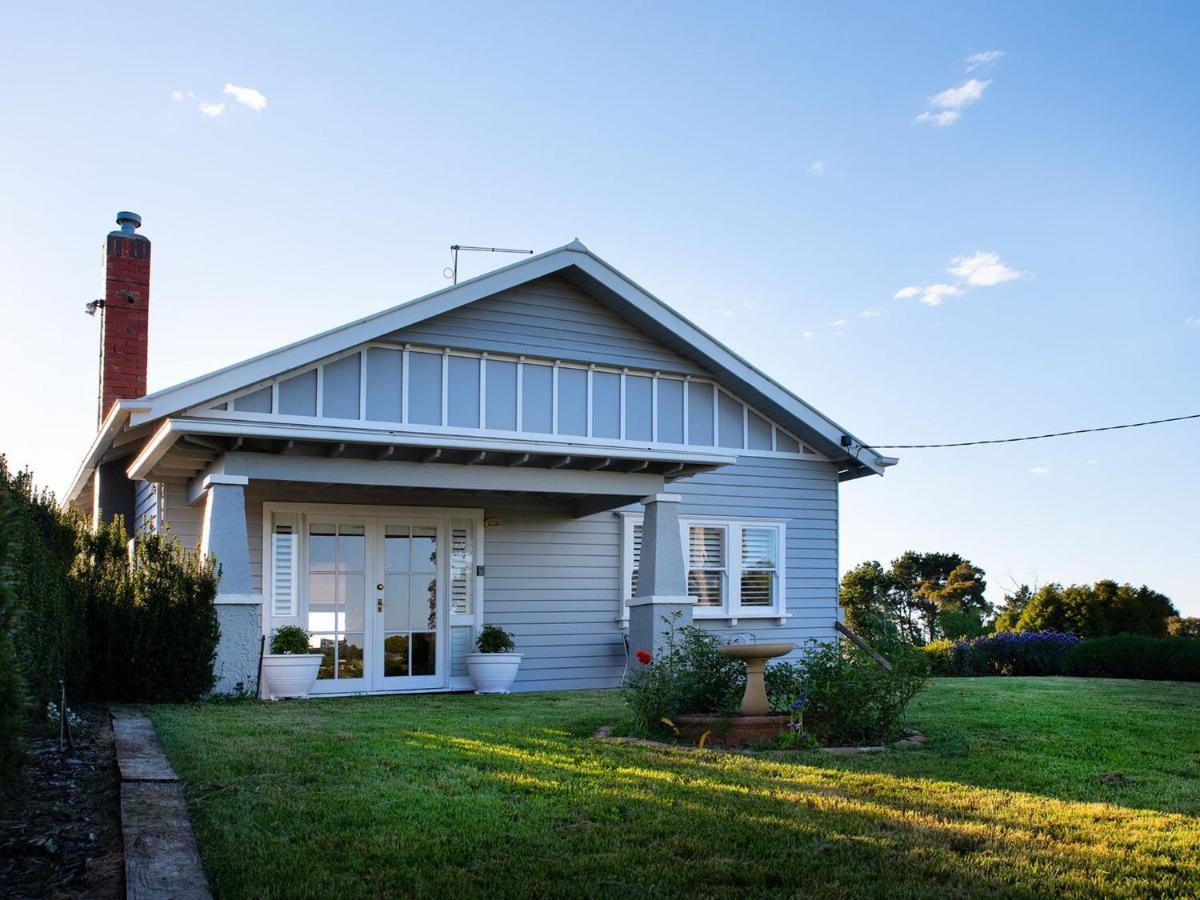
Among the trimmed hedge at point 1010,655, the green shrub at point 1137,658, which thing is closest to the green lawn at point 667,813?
the green shrub at point 1137,658

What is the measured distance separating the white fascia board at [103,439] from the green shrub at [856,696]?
709cm

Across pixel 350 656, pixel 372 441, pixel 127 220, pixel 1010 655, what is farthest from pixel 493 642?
pixel 1010 655

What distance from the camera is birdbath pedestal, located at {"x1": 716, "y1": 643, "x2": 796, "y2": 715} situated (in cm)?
808

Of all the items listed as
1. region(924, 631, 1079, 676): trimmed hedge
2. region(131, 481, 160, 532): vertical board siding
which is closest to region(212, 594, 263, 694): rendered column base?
region(131, 481, 160, 532): vertical board siding

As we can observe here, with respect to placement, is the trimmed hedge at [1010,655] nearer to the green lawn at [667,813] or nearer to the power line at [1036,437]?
the power line at [1036,437]

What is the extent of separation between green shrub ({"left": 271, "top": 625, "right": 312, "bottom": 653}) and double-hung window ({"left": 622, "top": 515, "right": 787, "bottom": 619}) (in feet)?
15.3

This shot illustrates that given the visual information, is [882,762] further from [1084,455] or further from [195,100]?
[1084,455]

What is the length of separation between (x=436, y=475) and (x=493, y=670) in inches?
110

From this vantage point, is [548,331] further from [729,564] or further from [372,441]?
[729,564]

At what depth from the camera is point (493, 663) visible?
13773mm

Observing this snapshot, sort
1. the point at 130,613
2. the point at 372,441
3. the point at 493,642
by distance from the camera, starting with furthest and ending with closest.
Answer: the point at 493,642 → the point at 372,441 → the point at 130,613

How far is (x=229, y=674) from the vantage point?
36.3ft

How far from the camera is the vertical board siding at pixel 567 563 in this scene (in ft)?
48.1

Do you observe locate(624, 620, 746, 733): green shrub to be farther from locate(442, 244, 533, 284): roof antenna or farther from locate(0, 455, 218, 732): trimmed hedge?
locate(442, 244, 533, 284): roof antenna
